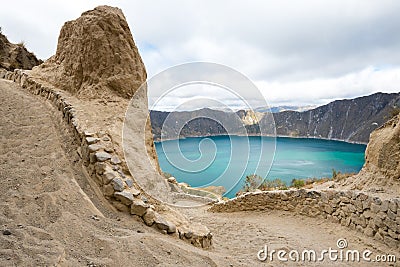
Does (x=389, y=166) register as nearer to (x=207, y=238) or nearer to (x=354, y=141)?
(x=207, y=238)

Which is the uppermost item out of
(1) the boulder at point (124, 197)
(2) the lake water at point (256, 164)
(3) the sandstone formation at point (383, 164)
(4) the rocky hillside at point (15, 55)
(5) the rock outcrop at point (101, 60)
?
(4) the rocky hillside at point (15, 55)

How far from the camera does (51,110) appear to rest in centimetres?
486

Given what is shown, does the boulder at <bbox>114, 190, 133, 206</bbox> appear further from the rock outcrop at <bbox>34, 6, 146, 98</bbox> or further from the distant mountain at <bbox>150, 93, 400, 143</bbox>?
the distant mountain at <bbox>150, 93, 400, 143</bbox>

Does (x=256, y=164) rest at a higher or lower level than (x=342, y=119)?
lower

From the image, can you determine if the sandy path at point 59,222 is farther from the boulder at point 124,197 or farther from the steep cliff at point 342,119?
the steep cliff at point 342,119

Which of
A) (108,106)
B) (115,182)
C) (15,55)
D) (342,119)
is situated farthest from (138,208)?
(342,119)

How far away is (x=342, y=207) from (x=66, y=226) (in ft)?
15.7

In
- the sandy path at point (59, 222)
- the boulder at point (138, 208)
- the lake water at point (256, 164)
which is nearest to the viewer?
the sandy path at point (59, 222)

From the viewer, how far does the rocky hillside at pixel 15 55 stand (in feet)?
39.4

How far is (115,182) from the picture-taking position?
3.26 m

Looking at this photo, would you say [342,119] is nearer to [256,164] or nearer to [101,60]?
[256,164]

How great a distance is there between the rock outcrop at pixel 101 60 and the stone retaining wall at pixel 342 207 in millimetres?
4319

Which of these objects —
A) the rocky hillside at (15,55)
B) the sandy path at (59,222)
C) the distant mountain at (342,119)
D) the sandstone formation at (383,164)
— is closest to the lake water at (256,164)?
the sandstone formation at (383,164)

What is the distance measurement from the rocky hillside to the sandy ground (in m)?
8.95
